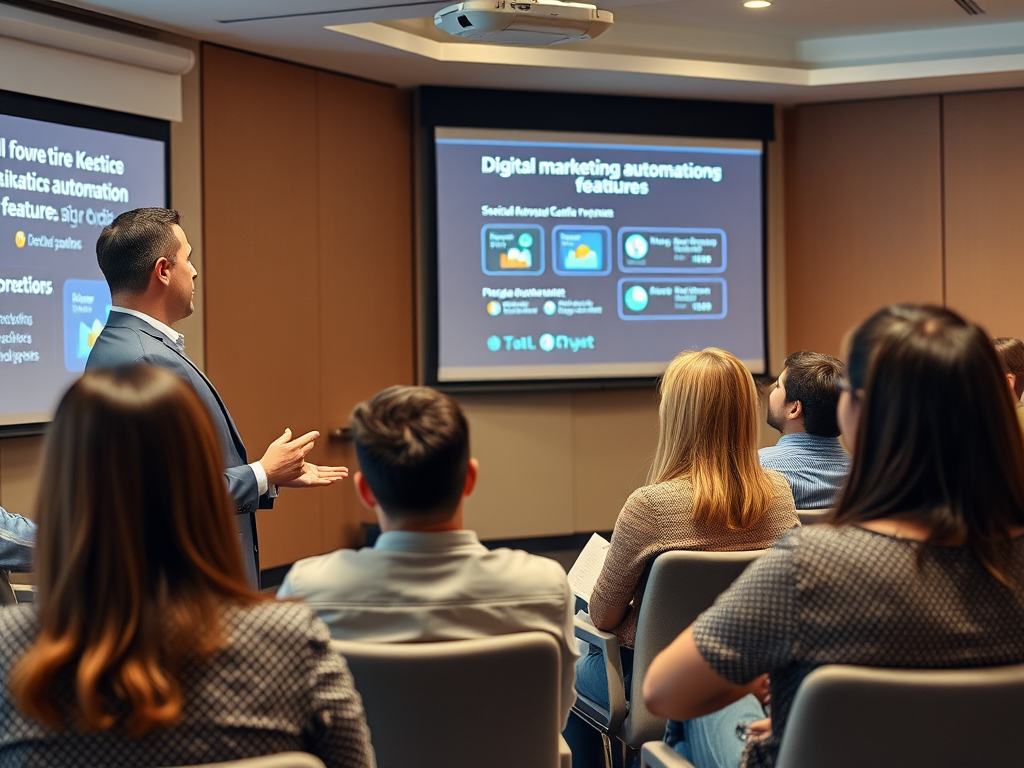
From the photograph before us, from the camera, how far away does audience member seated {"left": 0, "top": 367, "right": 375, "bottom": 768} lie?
1.11m

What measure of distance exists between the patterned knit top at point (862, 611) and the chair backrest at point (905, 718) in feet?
0.17

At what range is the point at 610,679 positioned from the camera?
2350 mm

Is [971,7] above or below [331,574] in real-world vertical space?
above

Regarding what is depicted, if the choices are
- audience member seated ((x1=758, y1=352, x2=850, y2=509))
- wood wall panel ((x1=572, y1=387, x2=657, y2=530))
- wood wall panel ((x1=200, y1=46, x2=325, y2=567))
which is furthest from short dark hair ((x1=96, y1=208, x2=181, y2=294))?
wood wall panel ((x1=572, y1=387, x2=657, y2=530))

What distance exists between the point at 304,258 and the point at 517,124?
144cm

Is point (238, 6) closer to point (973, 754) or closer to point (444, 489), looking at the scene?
point (444, 489)

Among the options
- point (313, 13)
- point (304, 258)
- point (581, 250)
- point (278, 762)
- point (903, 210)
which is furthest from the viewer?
point (903, 210)

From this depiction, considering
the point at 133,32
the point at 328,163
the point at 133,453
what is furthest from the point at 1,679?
the point at 328,163

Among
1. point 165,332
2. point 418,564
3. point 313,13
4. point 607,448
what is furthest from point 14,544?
point 607,448

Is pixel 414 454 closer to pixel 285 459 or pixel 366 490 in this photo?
pixel 366 490

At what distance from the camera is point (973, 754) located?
1.30 metres

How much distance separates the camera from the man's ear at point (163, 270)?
2843mm

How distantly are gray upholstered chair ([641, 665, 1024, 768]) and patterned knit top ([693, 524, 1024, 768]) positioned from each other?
0.05 metres

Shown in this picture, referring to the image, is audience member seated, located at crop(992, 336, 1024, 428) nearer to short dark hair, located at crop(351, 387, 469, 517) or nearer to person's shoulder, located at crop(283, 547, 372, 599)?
short dark hair, located at crop(351, 387, 469, 517)
